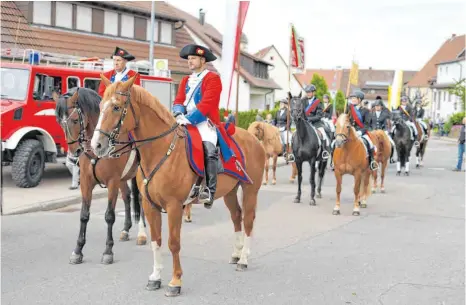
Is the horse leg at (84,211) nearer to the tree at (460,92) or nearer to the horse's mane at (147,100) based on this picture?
the horse's mane at (147,100)

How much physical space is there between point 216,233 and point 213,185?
10.0 feet

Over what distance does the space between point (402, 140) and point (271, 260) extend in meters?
13.5

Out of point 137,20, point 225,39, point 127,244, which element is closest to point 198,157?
point 127,244

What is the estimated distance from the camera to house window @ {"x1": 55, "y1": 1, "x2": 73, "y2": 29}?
1102 inches

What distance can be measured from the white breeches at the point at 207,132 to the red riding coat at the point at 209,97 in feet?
0.36

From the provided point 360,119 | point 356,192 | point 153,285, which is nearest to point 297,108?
point 360,119

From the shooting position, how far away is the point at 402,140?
2019 cm

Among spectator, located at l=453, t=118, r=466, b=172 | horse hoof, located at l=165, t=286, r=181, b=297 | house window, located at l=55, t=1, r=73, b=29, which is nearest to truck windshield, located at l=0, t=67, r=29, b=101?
horse hoof, located at l=165, t=286, r=181, b=297

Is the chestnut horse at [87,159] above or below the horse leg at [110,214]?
above

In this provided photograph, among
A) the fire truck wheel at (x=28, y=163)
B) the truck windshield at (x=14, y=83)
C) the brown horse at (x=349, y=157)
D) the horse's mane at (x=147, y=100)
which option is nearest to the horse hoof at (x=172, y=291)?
the horse's mane at (x=147, y=100)

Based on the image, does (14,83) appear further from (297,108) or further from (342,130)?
(342,130)

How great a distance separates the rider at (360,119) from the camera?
12.8 m

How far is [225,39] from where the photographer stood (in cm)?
1032

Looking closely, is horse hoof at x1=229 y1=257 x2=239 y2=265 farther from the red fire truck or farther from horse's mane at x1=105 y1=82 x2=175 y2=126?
the red fire truck
